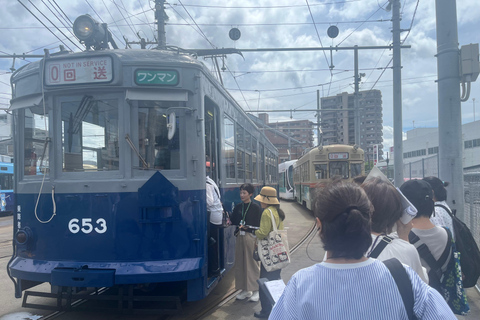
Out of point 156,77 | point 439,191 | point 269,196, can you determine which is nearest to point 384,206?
point 439,191

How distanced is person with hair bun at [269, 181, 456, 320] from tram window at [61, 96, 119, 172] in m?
3.33

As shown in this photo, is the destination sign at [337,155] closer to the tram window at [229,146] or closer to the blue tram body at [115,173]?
the tram window at [229,146]

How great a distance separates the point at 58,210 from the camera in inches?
170

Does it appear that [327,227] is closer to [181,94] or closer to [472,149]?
[181,94]

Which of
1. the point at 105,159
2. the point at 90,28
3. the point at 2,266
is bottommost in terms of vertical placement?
the point at 2,266

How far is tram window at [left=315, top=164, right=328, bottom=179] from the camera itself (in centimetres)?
1634

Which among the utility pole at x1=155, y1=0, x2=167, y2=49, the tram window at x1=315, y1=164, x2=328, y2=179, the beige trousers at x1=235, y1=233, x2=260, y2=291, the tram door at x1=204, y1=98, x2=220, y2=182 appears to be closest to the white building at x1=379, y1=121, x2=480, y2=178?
the tram window at x1=315, y1=164, x2=328, y2=179

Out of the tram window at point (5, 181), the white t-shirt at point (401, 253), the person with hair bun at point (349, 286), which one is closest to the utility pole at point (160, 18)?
the white t-shirt at point (401, 253)

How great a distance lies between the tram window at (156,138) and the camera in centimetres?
435

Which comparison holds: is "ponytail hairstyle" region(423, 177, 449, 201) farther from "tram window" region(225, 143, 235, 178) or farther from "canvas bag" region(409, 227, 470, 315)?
"tram window" region(225, 143, 235, 178)

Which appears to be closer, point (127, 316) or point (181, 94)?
point (181, 94)

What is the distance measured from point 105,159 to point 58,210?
78 centimetres

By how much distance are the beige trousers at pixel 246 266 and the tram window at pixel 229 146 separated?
3.76 feet

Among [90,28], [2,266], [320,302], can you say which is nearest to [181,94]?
[90,28]
